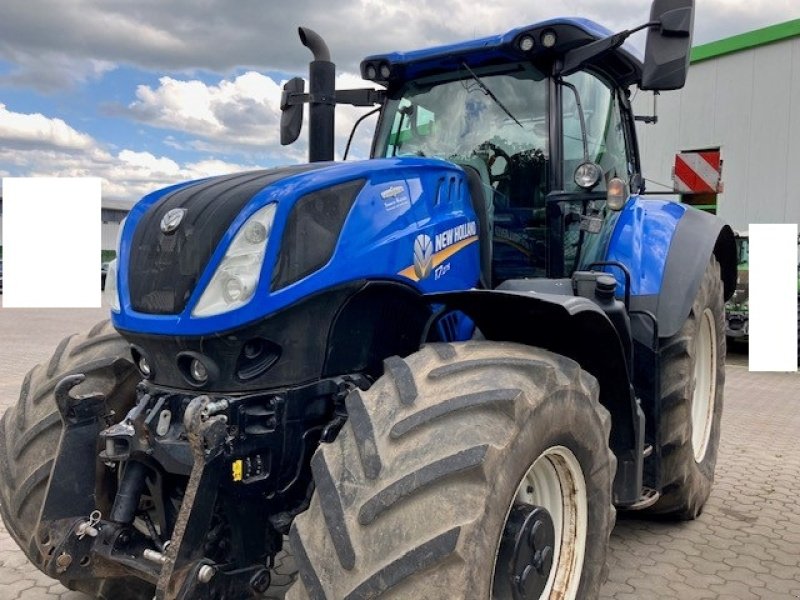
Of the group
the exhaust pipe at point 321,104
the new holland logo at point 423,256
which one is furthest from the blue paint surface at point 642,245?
the exhaust pipe at point 321,104

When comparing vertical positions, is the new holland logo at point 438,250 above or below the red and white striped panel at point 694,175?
below

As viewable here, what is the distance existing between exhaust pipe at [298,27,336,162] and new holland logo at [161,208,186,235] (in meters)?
1.29

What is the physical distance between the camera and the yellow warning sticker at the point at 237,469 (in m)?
2.26

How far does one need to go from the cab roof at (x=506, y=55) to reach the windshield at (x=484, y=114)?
56 millimetres

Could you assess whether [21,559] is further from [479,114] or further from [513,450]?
[479,114]

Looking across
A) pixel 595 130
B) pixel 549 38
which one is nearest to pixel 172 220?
pixel 549 38

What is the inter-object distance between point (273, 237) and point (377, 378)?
0.67 m

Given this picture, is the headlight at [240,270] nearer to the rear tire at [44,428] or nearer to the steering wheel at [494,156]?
the rear tire at [44,428]

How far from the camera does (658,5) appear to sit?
116 inches

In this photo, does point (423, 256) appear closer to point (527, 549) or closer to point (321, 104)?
point (527, 549)

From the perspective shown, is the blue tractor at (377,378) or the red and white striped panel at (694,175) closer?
the blue tractor at (377,378)

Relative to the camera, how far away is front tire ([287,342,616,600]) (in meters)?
1.88

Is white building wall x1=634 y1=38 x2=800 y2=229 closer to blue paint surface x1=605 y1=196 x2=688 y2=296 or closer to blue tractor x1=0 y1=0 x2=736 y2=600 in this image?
blue paint surface x1=605 y1=196 x2=688 y2=296

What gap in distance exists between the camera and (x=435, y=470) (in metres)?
1.95
